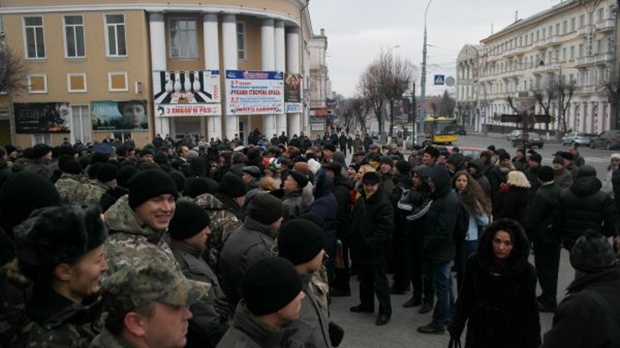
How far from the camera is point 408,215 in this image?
7555mm

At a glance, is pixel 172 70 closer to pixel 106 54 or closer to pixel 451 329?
pixel 106 54

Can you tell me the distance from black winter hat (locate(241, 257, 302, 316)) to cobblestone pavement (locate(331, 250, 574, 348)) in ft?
13.6

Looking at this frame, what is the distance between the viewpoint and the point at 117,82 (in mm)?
32281

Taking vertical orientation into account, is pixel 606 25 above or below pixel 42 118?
above

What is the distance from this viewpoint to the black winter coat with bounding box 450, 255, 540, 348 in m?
4.40

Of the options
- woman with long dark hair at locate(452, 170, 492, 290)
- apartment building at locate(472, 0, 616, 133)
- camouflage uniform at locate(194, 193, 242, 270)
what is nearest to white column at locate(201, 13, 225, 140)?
woman with long dark hair at locate(452, 170, 492, 290)

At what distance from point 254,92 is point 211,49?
13.0 feet

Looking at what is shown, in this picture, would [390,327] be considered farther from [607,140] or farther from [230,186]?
[607,140]

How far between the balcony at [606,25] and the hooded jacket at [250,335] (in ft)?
219

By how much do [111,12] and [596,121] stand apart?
5657cm

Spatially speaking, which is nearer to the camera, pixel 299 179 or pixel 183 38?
pixel 299 179

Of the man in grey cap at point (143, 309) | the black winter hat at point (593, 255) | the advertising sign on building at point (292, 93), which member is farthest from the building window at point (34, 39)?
the black winter hat at point (593, 255)

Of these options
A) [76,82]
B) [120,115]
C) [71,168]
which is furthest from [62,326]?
[76,82]

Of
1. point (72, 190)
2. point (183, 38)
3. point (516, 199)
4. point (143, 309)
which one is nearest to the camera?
point (143, 309)
